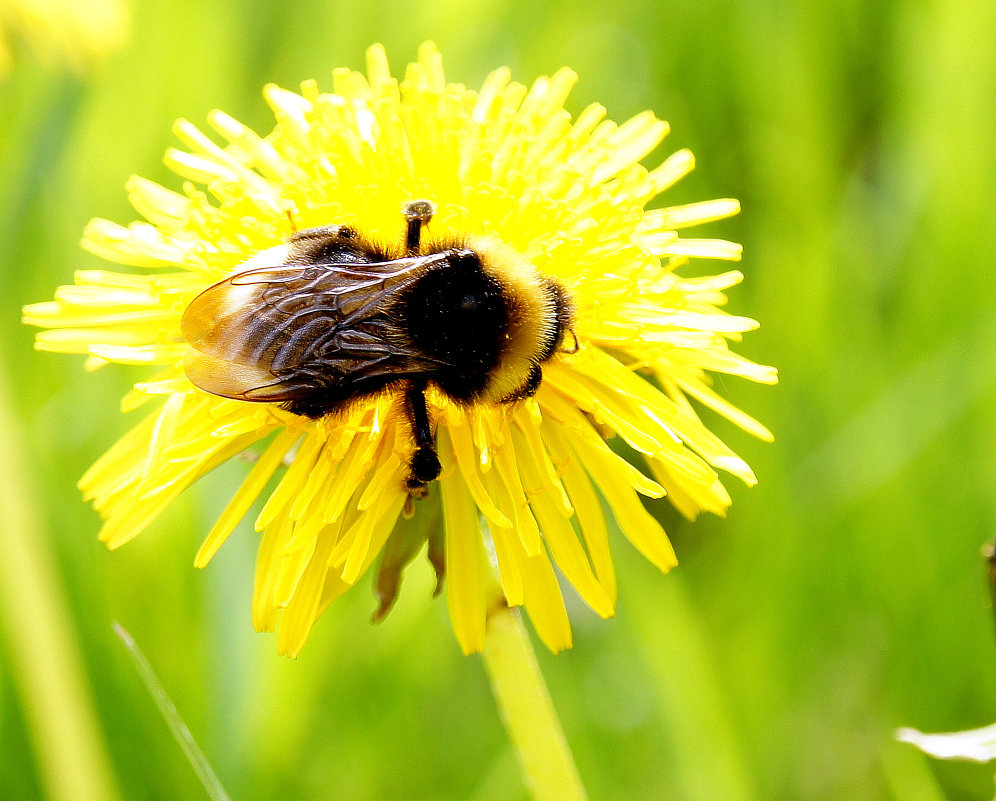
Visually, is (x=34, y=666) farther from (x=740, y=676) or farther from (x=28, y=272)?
(x=740, y=676)

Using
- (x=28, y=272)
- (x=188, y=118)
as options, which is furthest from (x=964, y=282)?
(x=28, y=272)

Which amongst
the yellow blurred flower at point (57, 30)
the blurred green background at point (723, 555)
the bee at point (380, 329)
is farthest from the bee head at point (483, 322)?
the yellow blurred flower at point (57, 30)

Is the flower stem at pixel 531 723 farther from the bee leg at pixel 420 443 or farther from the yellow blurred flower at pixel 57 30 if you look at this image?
the yellow blurred flower at pixel 57 30

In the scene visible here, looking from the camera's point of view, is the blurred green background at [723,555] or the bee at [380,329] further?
the blurred green background at [723,555]

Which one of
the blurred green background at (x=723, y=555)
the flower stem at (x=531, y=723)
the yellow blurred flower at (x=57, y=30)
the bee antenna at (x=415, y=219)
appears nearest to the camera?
the flower stem at (x=531, y=723)

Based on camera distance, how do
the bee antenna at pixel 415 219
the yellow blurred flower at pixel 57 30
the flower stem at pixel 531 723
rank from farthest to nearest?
the yellow blurred flower at pixel 57 30
the bee antenna at pixel 415 219
the flower stem at pixel 531 723
